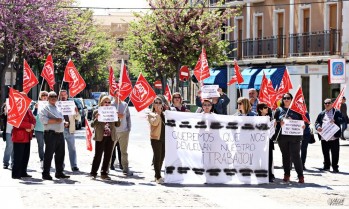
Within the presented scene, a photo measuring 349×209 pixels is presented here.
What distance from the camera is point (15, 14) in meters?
40.8

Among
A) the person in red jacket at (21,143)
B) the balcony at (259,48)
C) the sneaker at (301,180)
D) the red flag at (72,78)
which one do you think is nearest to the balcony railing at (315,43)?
the balcony at (259,48)

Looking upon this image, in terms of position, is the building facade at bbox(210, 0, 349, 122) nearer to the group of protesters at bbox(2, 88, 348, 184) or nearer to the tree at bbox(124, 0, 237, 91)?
the tree at bbox(124, 0, 237, 91)

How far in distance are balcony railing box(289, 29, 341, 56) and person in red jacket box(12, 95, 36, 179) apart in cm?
2495

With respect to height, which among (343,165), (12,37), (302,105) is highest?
(12,37)

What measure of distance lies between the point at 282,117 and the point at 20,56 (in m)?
27.8

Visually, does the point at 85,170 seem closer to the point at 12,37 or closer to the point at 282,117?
the point at 282,117

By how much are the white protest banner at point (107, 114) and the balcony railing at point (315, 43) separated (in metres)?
24.6

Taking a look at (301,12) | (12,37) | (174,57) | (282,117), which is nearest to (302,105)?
(282,117)

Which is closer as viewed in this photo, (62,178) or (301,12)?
(62,178)

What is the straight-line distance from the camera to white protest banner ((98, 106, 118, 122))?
61.9 feet

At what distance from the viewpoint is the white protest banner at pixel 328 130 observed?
22.0 metres

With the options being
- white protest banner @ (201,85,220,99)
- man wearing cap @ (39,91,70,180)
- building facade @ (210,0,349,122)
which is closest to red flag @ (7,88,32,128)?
man wearing cap @ (39,91,70,180)

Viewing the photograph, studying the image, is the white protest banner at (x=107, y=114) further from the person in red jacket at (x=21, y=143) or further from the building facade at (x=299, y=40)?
the building facade at (x=299, y=40)

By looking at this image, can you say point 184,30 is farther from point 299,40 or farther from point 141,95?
point 141,95
